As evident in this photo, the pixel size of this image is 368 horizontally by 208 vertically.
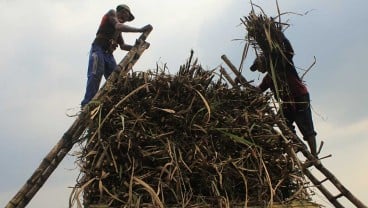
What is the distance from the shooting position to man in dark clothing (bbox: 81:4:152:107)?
6508 mm

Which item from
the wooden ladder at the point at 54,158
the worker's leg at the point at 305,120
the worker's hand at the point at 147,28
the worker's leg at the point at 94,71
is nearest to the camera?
the wooden ladder at the point at 54,158

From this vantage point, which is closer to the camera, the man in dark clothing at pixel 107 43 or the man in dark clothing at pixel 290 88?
the man in dark clothing at pixel 290 88

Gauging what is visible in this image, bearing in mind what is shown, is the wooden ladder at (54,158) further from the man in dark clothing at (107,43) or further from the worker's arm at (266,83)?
the worker's arm at (266,83)

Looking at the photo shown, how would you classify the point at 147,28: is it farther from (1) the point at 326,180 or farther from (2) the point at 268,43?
(1) the point at 326,180

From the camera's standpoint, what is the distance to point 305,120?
6000 millimetres

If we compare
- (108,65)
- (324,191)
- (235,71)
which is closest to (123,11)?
(108,65)

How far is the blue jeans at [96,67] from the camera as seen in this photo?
20.7 feet

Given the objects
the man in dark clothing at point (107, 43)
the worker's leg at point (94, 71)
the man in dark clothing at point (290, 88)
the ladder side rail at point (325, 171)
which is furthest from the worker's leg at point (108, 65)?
the ladder side rail at point (325, 171)

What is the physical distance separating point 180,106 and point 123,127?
62 cm

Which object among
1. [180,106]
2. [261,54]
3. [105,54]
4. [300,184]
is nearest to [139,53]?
[105,54]

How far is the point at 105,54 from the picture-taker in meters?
6.96

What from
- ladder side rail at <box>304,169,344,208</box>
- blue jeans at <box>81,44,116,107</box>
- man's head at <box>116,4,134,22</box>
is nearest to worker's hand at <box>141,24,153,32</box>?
blue jeans at <box>81,44,116,107</box>

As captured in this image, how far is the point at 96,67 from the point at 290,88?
2.46 m

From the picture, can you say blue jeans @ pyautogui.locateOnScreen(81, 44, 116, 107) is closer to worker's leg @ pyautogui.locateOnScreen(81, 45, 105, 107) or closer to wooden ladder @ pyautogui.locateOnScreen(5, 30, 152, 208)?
worker's leg @ pyautogui.locateOnScreen(81, 45, 105, 107)
